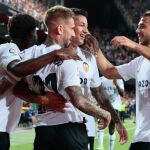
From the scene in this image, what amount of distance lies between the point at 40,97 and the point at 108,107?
147 centimetres

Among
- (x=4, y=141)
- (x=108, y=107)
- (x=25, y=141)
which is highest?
(x=108, y=107)

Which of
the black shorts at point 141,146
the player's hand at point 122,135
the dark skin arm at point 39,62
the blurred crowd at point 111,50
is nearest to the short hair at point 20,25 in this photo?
the dark skin arm at point 39,62

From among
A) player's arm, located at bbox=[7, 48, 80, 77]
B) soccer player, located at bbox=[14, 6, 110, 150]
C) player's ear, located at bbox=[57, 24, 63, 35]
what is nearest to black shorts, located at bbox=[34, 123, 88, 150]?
soccer player, located at bbox=[14, 6, 110, 150]

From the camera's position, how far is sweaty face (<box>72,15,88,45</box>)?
5225 millimetres

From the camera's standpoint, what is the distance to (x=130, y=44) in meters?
4.53

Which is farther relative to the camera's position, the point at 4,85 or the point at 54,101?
the point at 4,85

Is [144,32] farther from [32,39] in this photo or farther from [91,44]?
[32,39]

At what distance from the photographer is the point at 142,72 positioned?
496 centimetres

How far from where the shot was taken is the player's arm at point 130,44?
4453 mm

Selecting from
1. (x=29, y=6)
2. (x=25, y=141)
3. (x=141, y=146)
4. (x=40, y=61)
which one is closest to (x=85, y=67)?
(x=141, y=146)

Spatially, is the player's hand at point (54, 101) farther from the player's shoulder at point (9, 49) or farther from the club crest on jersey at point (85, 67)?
the club crest on jersey at point (85, 67)

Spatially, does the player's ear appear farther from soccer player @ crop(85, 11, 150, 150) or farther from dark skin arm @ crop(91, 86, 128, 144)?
dark skin arm @ crop(91, 86, 128, 144)

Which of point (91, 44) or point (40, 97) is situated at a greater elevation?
point (91, 44)

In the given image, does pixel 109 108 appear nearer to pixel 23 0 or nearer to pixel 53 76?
pixel 53 76
